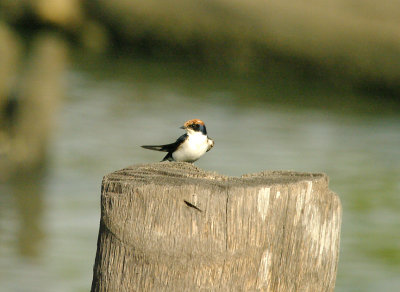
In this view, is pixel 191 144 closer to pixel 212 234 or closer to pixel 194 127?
pixel 194 127

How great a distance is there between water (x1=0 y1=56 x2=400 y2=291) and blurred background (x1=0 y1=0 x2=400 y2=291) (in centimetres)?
2

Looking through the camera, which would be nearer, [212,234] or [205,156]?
[212,234]

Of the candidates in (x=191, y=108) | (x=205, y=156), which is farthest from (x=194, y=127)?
(x=191, y=108)

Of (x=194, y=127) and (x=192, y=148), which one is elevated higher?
(x=194, y=127)

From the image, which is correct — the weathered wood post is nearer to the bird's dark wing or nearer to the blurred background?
the blurred background

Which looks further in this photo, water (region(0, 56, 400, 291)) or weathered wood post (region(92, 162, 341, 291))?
water (region(0, 56, 400, 291))

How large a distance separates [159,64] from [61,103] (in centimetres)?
286

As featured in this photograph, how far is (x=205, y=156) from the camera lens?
8.73 m

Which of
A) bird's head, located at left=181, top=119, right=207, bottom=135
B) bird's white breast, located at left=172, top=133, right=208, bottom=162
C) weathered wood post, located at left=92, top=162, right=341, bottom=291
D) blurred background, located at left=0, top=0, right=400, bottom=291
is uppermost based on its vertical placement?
blurred background, located at left=0, top=0, right=400, bottom=291

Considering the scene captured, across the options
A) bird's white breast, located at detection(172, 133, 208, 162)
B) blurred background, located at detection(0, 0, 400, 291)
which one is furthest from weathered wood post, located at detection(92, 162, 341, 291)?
bird's white breast, located at detection(172, 133, 208, 162)

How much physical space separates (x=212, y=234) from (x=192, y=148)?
1.83 meters

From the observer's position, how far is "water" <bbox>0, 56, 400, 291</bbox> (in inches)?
264

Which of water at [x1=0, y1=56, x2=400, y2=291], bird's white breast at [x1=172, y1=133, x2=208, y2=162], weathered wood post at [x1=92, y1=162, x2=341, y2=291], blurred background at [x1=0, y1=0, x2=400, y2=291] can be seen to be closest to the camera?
weathered wood post at [x1=92, y1=162, x2=341, y2=291]

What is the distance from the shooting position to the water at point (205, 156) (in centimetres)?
671
